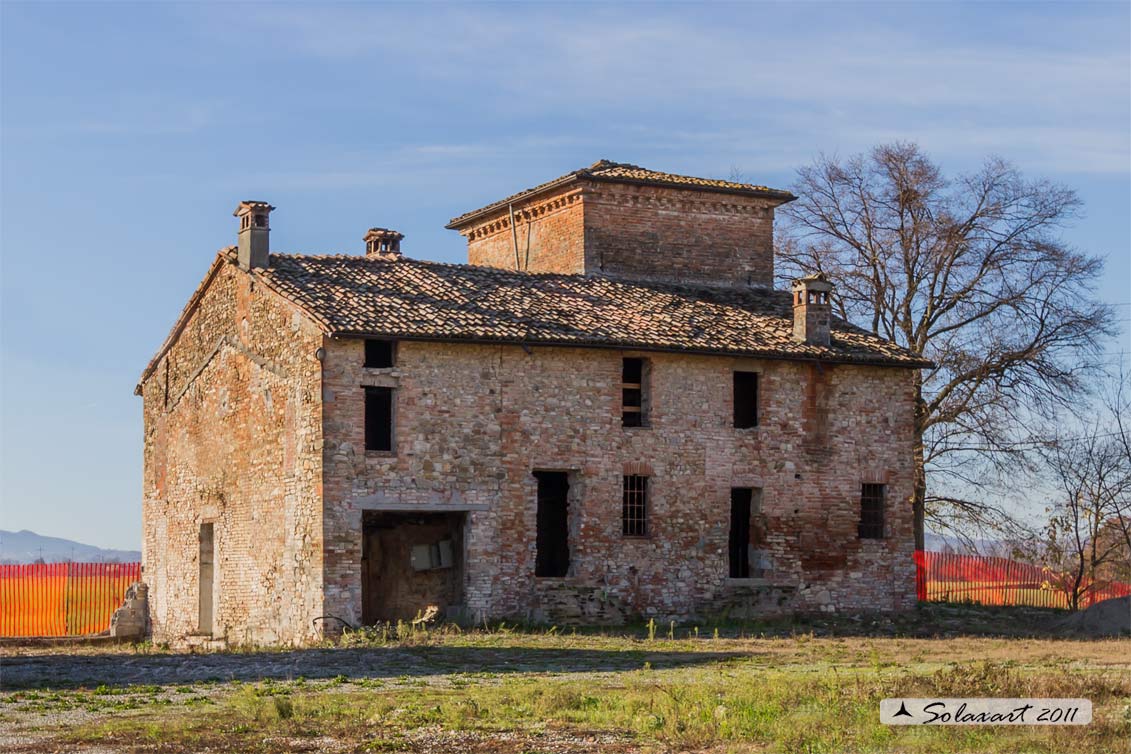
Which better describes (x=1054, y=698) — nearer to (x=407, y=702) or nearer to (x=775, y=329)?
(x=407, y=702)

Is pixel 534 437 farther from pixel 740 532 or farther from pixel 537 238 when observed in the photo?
pixel 537 238

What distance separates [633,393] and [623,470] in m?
1.73

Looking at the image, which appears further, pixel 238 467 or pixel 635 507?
pixel 238 467

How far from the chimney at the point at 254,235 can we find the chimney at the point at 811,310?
1042cm

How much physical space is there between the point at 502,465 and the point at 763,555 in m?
5.78

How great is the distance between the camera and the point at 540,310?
2994cm

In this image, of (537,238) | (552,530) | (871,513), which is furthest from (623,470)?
(537,238)

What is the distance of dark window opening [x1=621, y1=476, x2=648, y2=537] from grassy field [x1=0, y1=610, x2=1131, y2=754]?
22.2 ft

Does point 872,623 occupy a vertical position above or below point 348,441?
below

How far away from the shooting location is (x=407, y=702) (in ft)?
53.6

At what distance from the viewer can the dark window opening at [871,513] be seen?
105ft

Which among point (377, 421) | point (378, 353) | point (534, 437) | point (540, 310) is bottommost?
point (534, 437)

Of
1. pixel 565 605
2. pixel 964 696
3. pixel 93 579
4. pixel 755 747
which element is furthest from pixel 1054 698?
pixel 93 579

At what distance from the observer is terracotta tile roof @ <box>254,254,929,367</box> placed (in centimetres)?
2792
